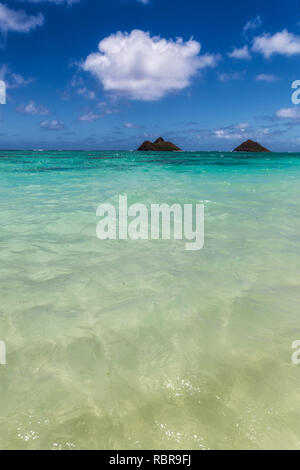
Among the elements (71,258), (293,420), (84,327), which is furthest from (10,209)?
(293,420)

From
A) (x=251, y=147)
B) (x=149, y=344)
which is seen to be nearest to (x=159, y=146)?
(x=251, y=147)

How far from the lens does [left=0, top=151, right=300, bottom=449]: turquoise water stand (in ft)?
5.86

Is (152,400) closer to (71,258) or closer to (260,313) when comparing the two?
(260,313)

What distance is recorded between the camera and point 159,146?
157 meters

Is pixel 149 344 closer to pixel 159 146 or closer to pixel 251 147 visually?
pixel 159 146

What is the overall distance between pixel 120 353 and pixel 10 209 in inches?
268

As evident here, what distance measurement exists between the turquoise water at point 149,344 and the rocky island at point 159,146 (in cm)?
15687

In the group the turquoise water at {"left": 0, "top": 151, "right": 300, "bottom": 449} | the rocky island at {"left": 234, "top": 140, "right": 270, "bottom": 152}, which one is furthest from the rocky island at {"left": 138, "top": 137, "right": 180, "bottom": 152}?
the turquoise water at {"left": 0, "top": 151, "right": 300, "bottom": 449}

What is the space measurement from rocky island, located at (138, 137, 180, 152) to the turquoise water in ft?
515

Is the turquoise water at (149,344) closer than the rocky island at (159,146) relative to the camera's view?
Yes

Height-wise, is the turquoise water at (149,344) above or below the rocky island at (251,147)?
below

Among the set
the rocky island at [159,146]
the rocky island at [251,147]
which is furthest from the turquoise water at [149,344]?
the rocky island at [251,147]

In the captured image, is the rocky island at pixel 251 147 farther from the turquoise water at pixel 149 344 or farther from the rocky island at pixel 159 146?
the turquoise water at pixel 149 344

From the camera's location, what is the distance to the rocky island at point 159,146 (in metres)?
154
